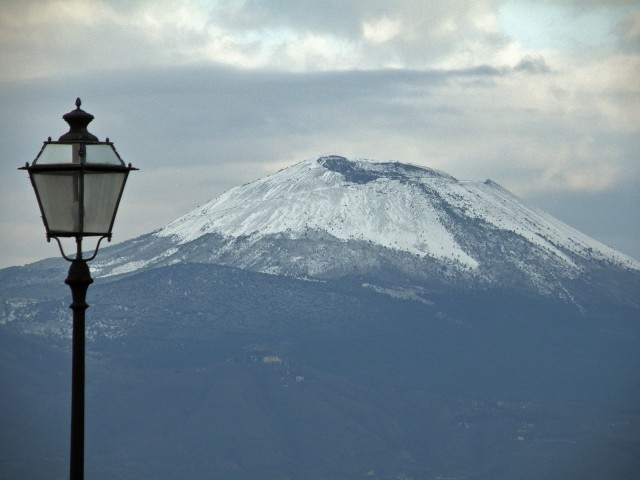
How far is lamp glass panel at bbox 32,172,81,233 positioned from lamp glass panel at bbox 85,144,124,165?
176 mm

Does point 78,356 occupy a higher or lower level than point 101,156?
lower

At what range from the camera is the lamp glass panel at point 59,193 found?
12.2 m

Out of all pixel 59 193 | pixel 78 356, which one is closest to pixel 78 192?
pixel 59 193

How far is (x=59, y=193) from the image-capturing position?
12.2 metres

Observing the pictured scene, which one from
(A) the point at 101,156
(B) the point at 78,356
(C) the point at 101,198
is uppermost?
(A) the point at 101,156

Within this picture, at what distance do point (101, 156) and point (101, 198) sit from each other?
13.3 inches

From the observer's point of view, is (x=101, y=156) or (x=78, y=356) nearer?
(x=101, y=156)

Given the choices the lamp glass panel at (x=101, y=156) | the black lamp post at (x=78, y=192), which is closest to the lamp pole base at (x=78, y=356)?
the black lamp post at (x=78, y=192)

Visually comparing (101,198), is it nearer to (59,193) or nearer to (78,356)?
(59,193)

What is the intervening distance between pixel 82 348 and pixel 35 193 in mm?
1314

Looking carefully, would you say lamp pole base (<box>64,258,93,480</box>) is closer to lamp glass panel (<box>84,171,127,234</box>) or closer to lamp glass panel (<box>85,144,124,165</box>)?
lamp glass panel (<box>84,171,127,234</box>)

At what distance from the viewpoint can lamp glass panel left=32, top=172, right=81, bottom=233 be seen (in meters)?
12.2

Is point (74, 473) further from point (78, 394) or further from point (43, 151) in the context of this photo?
point (43, 151)

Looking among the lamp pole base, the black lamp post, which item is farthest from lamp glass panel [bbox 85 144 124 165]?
the lamp pole base
